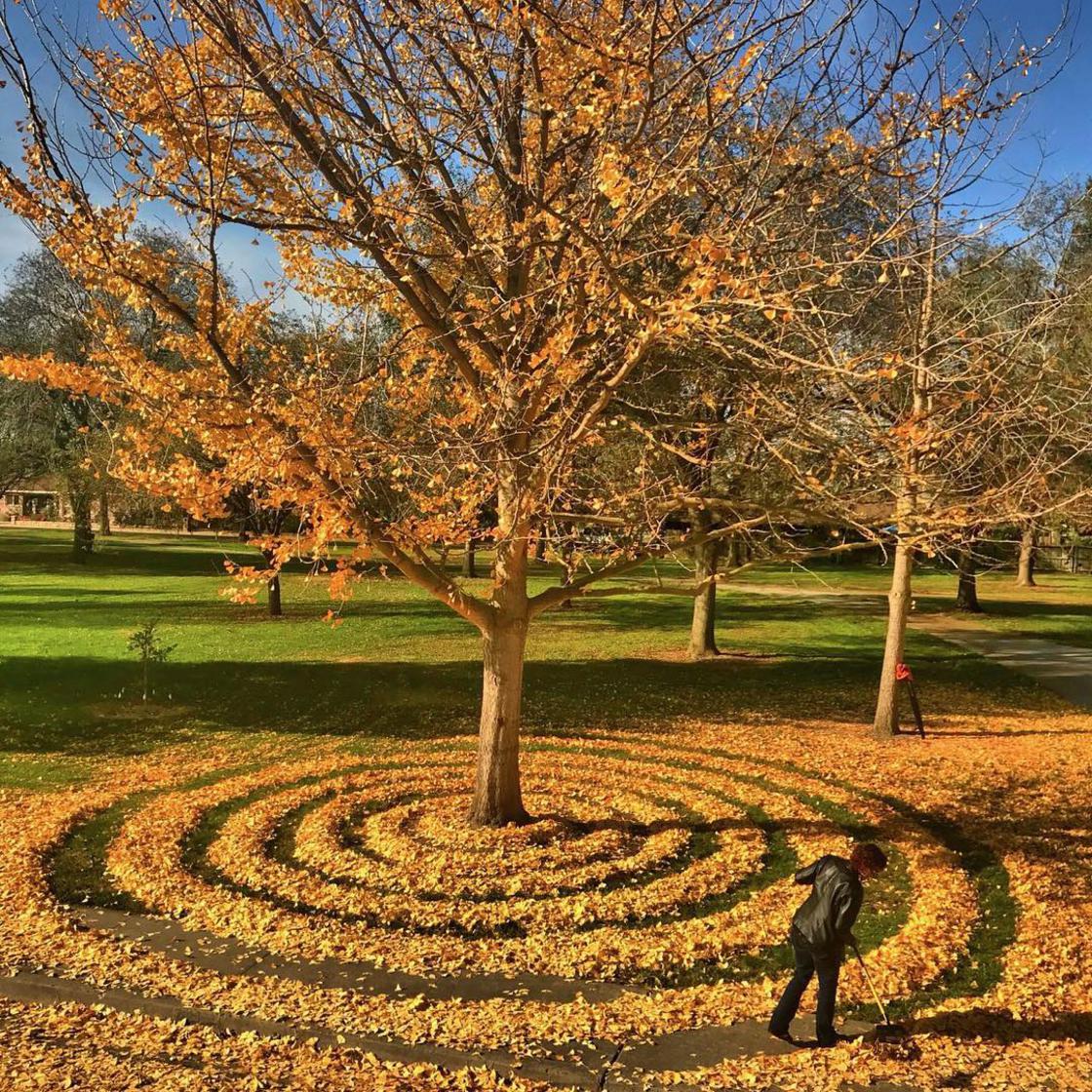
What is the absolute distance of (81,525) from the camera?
4300 cm

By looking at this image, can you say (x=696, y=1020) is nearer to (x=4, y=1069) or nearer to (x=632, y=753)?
(x=4, y=1069)

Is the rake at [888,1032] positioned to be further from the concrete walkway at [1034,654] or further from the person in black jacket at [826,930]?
the concrete walkway at [1034,654]

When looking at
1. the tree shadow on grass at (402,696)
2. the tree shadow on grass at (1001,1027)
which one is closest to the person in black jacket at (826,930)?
the tree shadow on grass at (1001,1027)

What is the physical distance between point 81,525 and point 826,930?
44.2 m

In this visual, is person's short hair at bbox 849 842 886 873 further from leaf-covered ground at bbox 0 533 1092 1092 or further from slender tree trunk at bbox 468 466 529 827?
slender tree trunk at bbox 468 466 529 827

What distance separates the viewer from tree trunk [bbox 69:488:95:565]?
36.9 meters

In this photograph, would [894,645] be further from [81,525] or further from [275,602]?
[81,525]

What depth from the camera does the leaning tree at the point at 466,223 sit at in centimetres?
729

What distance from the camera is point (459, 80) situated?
9477 mm

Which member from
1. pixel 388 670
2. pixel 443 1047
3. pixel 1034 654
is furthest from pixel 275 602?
pixel 443 1047

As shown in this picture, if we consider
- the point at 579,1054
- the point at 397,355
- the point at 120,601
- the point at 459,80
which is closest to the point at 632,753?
the point at 397,355

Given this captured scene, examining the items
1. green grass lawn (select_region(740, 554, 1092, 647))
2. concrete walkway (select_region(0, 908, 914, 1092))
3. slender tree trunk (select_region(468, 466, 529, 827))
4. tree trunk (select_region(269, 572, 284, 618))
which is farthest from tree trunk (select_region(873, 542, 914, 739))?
tree trunk (select_region(269, 572, 284, 618))

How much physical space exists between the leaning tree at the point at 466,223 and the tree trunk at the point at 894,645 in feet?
19.8

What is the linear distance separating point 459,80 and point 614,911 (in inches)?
323
